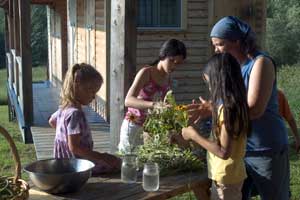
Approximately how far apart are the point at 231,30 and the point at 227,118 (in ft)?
1.81

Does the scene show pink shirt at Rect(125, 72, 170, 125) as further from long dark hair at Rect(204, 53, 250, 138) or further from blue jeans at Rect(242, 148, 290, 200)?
long dark hair at Rect(204, 53, 250, 138)

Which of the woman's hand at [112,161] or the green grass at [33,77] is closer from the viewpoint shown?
the woman's hand at [112,161]

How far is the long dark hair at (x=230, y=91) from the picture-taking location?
3115 millimetres

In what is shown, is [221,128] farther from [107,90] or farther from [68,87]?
[107,90]

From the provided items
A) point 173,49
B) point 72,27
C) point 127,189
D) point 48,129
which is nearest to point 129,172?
point 127,189

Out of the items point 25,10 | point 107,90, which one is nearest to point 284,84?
point 107,90

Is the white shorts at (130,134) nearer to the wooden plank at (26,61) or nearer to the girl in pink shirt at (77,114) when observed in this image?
the girl in pink shirt at (77,114)

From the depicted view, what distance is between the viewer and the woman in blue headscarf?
3.25 metres

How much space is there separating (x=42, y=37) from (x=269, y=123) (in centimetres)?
4097

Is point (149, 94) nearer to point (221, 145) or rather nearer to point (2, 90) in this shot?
point (221, 145)

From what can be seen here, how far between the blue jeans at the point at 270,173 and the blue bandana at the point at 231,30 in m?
0.73

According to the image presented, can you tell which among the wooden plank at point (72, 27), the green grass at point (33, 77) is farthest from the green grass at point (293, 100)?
the green grass at point (33, 77)

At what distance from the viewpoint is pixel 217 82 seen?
315 centimetres

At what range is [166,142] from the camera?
3707mm
